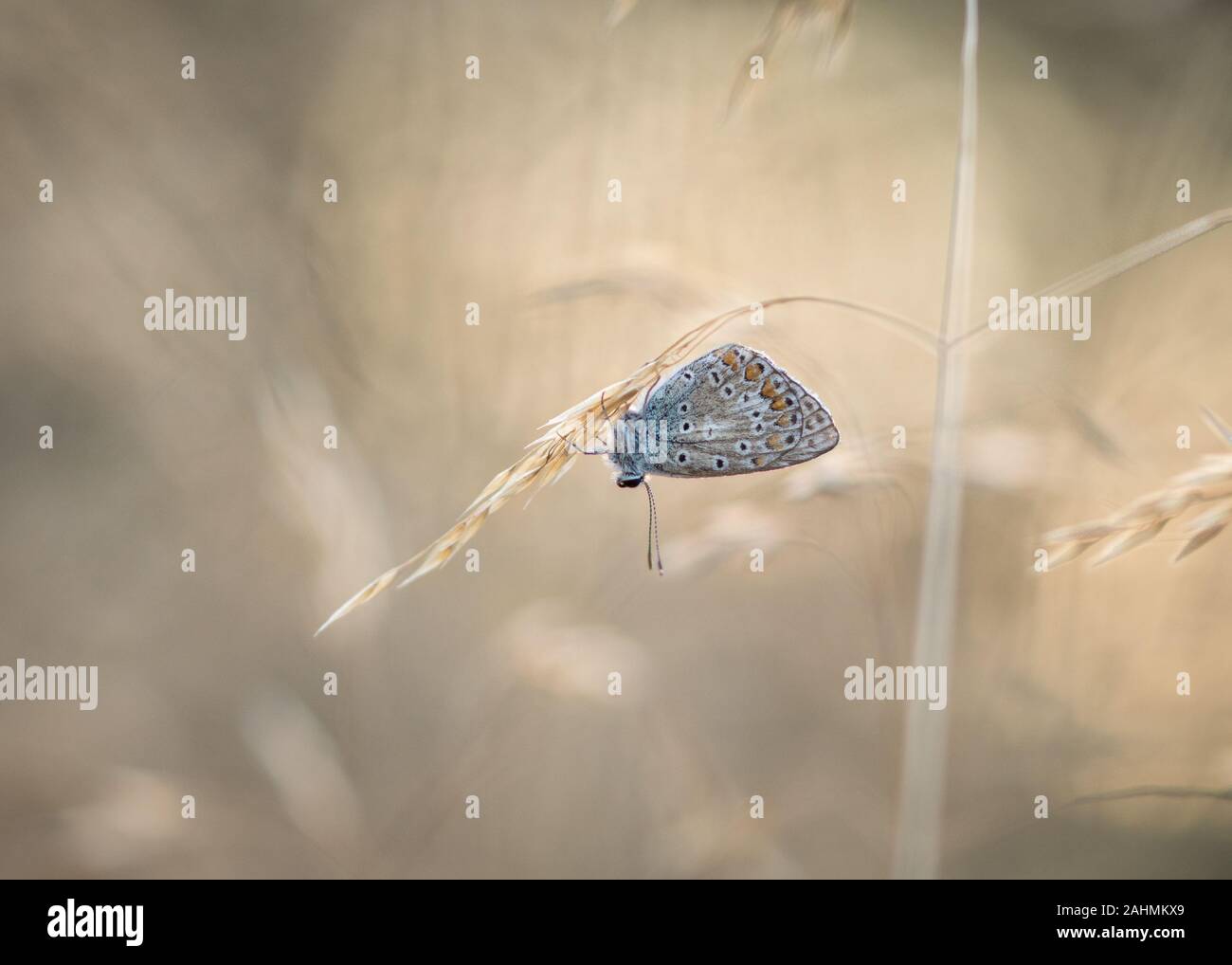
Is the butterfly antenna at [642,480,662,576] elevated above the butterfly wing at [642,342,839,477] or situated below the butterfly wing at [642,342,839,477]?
below

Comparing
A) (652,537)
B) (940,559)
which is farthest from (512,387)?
(940,559)

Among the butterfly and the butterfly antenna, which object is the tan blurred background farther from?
the butterfly

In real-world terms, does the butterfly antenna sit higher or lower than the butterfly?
lower

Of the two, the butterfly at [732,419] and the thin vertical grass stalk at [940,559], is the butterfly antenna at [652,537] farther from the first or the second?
the thin vertical grass stalk at [940,559]

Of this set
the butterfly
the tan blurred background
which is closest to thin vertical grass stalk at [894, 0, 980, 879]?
the tan blurred background

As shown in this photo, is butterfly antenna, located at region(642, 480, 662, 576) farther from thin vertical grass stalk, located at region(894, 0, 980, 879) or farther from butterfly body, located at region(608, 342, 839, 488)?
thin vertical grass stalk, located at region(894, 0, 980, 879)

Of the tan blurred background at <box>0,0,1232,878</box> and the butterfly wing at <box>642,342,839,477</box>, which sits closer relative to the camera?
the butterfly wing at <box>642,342,839,477</box>

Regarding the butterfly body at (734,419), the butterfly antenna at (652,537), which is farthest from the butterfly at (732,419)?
the butterfly antenna at (652,537)
